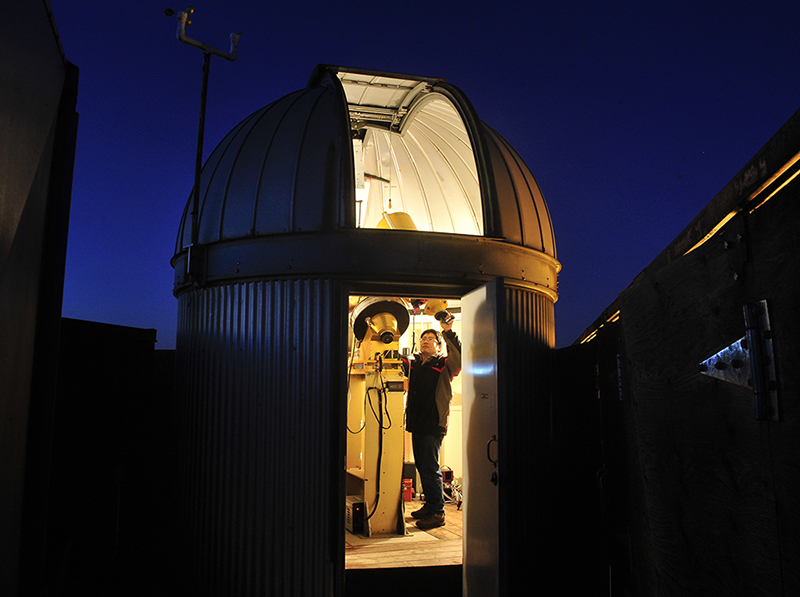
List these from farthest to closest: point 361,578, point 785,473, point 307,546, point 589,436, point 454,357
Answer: point 454,357 < point 361,578 < point 589,436 < point 307,546 < point 785,473

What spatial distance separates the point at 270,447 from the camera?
13.9 ft

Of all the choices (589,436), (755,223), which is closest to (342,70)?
(589,436)

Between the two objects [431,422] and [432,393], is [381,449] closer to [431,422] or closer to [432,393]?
[431,422]

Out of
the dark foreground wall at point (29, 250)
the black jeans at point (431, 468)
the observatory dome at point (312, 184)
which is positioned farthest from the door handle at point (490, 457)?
the dark foreground wall at point (29, 250)

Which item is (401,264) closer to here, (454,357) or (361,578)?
(454,357)

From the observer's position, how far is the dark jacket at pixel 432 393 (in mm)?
6316

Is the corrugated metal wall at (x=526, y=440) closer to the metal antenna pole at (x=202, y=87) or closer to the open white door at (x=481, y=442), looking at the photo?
the open white door at (x=481, y=442)

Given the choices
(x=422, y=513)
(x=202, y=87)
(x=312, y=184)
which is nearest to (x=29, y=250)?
(x=312, y=184)

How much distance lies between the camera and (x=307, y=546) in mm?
4078

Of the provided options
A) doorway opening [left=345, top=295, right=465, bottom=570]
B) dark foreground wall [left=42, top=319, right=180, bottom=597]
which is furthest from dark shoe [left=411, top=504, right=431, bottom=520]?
dark foreground wall [left=42, top=319, right=180, bottom=597]

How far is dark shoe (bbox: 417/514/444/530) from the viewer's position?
20.4 feet

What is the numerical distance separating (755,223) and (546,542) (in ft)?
12.2

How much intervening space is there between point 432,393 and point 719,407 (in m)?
4.57

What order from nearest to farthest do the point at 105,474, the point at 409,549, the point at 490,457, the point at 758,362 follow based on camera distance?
1. the point at 758,362
2. the point at 490,457
3. the point at 105,474
4. the point at 409,549
